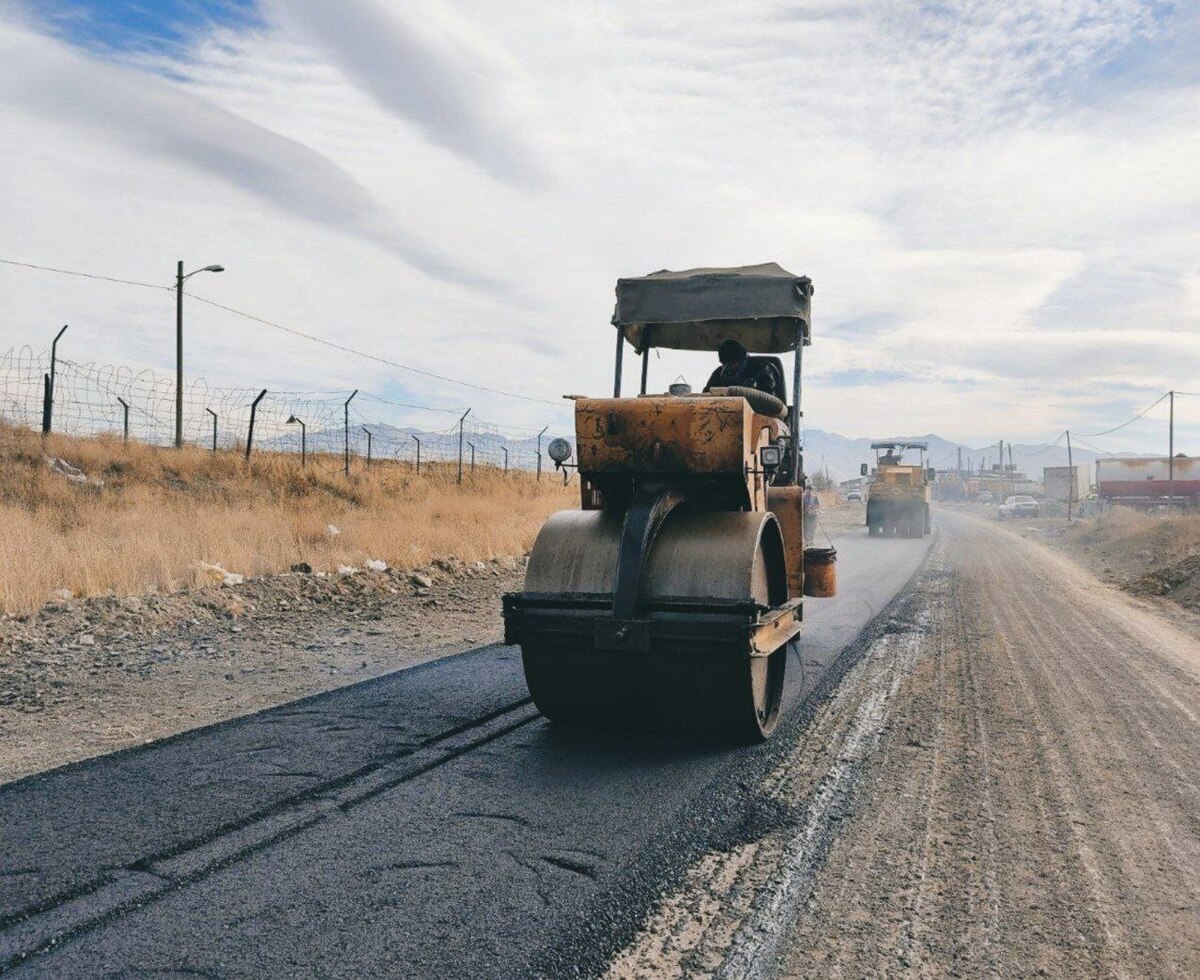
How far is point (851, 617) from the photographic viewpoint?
34.1 ft

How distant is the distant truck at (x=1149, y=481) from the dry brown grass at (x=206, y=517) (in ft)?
122

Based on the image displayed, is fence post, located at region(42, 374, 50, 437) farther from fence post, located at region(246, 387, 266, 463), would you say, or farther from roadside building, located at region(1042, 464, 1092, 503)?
roadside building, located at region(1042, 464, 1092, 503)

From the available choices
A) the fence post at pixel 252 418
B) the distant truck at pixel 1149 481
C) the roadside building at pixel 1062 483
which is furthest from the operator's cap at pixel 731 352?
the roadside building at pixel 1062 483

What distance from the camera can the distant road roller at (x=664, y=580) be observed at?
4695 mm

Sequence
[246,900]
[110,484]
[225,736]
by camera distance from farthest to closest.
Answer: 1. [110,484]
2. [225,736]
3. [246,900]

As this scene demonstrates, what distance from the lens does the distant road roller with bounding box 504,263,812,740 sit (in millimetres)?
4695

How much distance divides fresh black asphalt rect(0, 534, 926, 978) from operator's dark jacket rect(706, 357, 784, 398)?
8.79 ft

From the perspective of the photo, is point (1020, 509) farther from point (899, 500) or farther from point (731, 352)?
point (731, 352)

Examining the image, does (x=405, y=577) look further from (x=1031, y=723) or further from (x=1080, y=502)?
(x=1080, y=502)

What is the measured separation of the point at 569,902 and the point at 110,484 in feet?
63.6

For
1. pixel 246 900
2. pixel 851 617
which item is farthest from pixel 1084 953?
pixel 851 617

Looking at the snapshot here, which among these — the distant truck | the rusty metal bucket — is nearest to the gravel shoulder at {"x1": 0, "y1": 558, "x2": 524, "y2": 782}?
the rusty metal bucket

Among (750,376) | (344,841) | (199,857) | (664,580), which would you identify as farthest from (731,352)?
(199,857)

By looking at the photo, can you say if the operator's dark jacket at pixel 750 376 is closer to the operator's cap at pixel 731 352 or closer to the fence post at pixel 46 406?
the operator's cap at pixel 731 352
